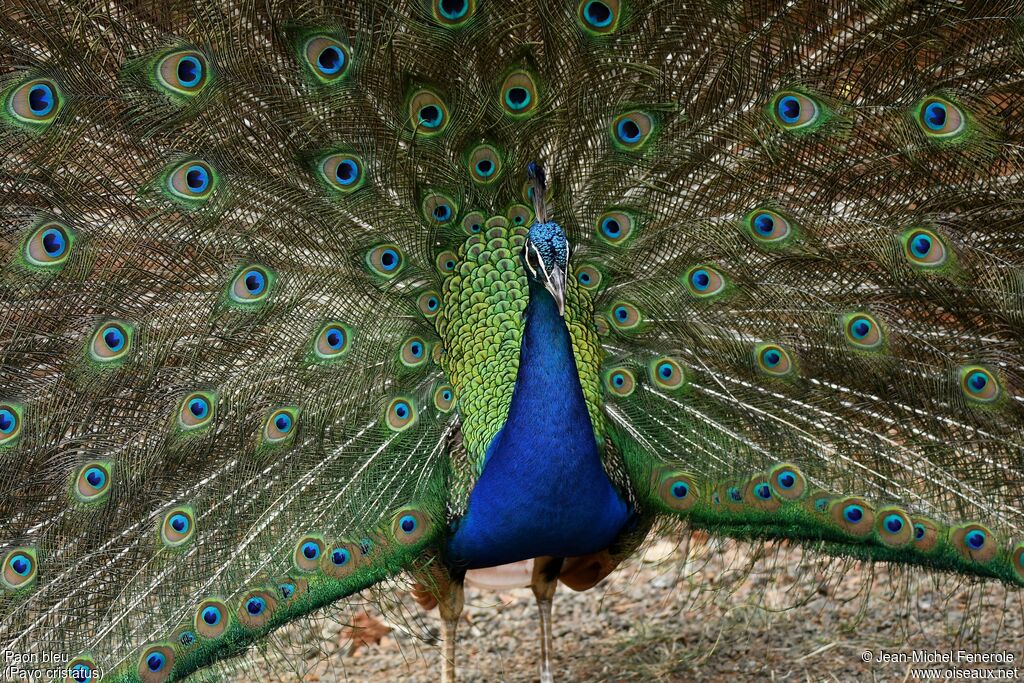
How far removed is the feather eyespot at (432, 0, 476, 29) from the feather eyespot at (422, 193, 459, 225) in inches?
18.9

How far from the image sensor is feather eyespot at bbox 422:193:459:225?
10.2 ft

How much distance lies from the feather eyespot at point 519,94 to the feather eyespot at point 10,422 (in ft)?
5.01

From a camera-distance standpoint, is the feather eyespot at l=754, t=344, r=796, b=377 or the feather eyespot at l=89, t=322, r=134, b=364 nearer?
the feather eyespot at l=89, t=322, r=134, b=364

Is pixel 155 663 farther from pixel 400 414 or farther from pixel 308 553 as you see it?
pixel 400 414

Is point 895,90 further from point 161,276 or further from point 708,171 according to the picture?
point 161,276

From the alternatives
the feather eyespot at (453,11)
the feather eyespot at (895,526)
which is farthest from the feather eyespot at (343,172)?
the feather eyespot at (895,526)

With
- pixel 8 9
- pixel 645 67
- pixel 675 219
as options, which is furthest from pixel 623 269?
pixel 8 9

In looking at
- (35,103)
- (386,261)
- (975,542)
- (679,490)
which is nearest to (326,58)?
(386,261)

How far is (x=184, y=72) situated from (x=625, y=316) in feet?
4.60

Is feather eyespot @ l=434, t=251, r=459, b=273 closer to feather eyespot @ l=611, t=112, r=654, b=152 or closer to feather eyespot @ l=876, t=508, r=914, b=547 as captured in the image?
feather eyespot @ l=611, t=112, r=654, b=152

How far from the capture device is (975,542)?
124 inches

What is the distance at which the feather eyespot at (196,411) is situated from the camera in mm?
2957

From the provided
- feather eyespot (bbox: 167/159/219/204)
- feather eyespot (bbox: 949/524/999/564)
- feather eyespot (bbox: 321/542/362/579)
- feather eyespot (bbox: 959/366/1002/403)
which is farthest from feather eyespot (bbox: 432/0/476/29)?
feather eyespot (bbox: 949/524/999/564)

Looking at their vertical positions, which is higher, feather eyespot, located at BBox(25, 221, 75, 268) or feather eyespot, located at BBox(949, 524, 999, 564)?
feather eyespot, located at BBox(25, 221, 75, 268)
